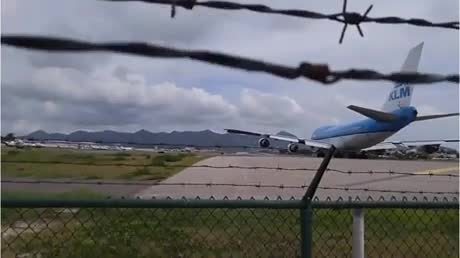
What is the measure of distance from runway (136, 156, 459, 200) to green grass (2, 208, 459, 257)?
0.90m

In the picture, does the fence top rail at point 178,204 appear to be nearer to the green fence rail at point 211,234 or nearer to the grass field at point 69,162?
the grass field at point 69,162

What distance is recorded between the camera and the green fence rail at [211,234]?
5.23 m

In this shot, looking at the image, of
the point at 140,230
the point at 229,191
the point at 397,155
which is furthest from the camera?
the point at 229,191

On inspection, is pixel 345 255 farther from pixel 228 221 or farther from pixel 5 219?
pixel 5 219

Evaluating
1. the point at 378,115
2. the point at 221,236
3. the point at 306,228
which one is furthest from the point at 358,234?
the point at 221,236

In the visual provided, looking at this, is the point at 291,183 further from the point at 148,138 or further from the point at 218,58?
the point at 218,58

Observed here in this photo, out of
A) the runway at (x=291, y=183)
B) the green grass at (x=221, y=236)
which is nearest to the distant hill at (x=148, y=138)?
the green grass at (x=221, y=236)

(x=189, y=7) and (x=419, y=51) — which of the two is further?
(x=419, y=51)

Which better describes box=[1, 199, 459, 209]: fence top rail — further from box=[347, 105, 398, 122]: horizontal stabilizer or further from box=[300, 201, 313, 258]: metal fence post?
box=[347, 105, 398, 122]: horizontal stabilizer

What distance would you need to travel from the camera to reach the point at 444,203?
3582mm

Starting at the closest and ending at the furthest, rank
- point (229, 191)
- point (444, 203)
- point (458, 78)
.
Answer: point (458, 78) → point (444, 203) → point (229, 191)

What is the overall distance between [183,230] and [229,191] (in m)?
4.09

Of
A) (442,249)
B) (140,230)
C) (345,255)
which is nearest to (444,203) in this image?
(345,255)

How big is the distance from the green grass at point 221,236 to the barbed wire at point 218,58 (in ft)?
10.9
